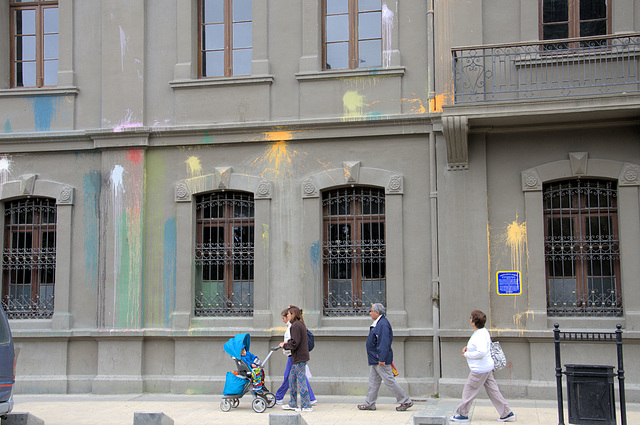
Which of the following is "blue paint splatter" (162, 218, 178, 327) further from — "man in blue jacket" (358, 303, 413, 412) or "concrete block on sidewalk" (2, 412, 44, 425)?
"man in blue jacket" (358, 303, 413, 412)

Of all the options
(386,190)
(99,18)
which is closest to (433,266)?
(386,190)

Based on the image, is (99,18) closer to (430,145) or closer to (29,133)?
(29,133)

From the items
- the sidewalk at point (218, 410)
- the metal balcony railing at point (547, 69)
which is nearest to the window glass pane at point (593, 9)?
the metal balcony railing at point (547, 69)

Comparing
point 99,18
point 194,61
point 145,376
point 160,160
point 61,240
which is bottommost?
point 145,376

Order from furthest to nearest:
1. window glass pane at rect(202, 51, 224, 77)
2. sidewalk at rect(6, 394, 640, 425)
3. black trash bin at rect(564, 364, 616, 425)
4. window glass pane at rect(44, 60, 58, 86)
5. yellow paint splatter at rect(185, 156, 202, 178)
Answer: window glass pane at rect(44, 60, 58, 86) < window glass pane at rect(202, 51, 224, 77) < yellow paint splatter at rect(185, 156, 202, 178) < sidewalk at rect(6, 394, 640, 425) < black trash bin at rect(564, 364, 616, 425)

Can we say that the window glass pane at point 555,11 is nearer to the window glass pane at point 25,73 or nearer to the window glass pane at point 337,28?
the window glass pane at point 337,28

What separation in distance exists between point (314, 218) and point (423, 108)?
9.13 ft

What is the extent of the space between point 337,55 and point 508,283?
5270mm

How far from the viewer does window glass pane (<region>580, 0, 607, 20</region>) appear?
12547 millimetres

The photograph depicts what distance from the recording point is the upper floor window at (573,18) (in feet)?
41.2

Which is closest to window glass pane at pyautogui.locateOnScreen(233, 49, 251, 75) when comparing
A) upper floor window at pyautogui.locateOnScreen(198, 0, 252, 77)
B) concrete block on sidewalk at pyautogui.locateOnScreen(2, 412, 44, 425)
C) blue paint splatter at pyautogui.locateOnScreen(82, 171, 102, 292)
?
upper floor window at pyautogui.locateOnScreen(198, 0, 252, 77)

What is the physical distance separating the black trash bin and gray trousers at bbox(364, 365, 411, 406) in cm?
304

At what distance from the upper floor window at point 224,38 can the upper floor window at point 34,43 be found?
3.11 meters

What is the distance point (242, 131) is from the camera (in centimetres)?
1345
